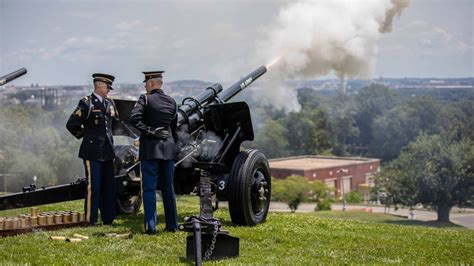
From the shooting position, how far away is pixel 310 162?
93.7 meters

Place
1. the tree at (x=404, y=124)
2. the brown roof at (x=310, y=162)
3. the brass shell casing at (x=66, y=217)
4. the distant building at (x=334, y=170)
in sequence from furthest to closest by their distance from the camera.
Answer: the tree at (x=404, y=124) < the brown roof at (x=310, y=162) < the distant building at (x=334, y=170) < the brass shell casing at (x=66, y=217)

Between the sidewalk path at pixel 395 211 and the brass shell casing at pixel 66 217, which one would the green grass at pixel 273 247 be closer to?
the brass shell casing at pixel 66 217

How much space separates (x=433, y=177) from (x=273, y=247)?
6329 cm

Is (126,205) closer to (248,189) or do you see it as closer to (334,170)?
(248,189)

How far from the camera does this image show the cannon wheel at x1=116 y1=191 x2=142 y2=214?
1075 centimetres

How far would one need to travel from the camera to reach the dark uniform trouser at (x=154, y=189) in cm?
888

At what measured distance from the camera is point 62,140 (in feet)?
187

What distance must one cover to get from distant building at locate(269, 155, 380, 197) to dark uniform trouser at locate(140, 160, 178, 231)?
71.4 metres

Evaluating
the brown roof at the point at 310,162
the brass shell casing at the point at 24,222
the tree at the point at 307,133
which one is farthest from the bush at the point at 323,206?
the brass shell casing at the point at 24,222

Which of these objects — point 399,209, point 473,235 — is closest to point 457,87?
point 399,209

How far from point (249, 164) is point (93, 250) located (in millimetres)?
2630

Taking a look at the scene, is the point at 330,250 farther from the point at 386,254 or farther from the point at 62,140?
the point at 62,140

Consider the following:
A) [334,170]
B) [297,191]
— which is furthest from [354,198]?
[297,191]

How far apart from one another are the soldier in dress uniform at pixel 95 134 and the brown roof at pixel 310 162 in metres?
73.4
